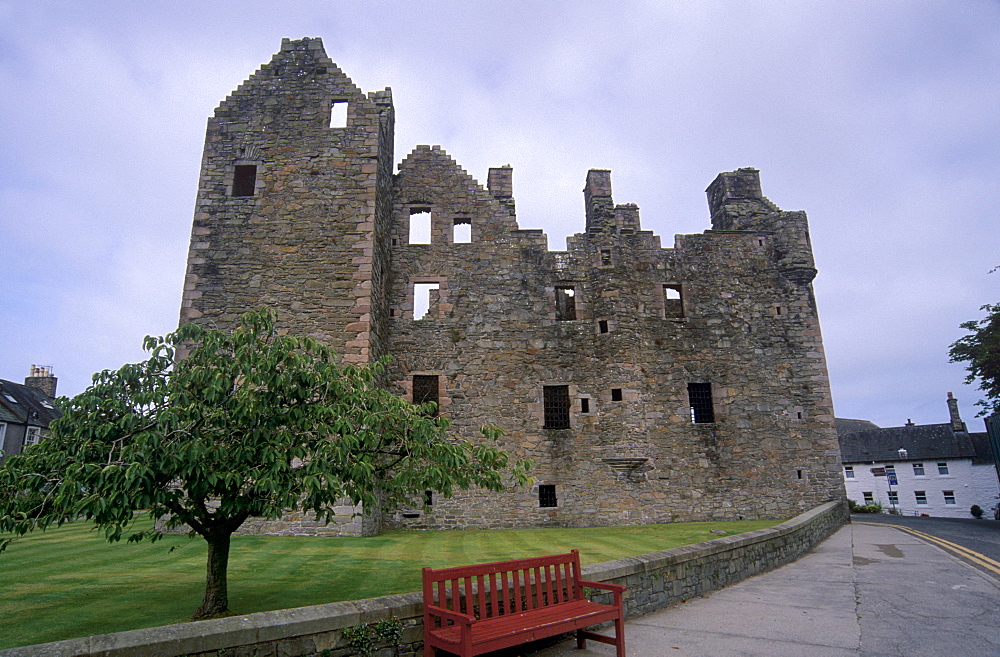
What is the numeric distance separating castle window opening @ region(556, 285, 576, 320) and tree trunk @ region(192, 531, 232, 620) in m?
13.9

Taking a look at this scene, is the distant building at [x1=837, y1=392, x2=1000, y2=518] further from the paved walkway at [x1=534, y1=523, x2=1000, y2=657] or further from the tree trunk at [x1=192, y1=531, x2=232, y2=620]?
the tree trunk at [x1=192, y1=531, x2=232, y2=620]

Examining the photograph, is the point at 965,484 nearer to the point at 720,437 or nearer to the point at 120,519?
the point at 720,437

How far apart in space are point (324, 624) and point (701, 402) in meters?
16.3

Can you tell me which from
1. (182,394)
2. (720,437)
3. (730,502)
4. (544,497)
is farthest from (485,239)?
(182,394)

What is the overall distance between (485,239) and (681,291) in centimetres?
726

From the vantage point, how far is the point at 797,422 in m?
18.9

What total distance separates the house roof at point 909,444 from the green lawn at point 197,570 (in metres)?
43.6

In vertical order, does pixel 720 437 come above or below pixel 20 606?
above

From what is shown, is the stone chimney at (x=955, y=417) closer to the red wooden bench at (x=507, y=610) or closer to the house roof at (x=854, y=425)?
the house roof at (x=854, y=425)

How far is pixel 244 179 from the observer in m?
15.5

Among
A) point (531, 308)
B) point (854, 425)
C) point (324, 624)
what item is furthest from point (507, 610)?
point (854, 425)

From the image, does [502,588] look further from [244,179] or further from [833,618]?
[244,179]

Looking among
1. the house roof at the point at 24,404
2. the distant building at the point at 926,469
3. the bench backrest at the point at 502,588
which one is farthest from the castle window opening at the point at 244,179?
the distant building at the point at 926,469

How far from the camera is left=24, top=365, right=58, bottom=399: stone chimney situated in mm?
35750
